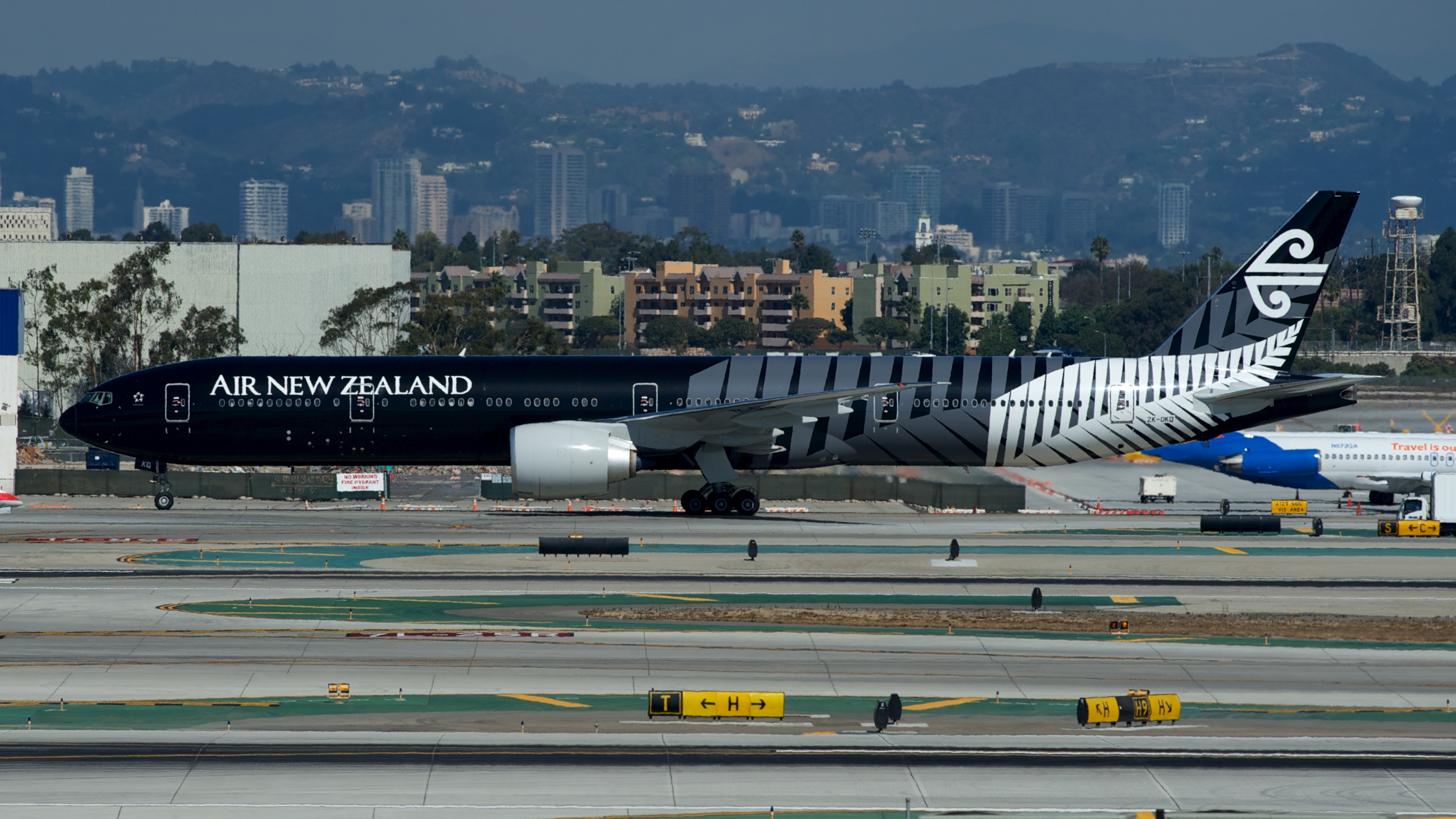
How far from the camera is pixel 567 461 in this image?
4172cm

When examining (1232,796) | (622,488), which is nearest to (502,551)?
(622,488)

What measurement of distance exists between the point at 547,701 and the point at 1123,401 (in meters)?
26.6

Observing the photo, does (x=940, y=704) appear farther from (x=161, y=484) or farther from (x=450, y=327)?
(x=450, y=327)

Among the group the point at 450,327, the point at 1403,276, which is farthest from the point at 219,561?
the point at 1403,276

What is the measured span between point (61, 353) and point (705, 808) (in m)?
98.6

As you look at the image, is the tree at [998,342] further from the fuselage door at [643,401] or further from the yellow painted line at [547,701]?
the yellow painted line at [547,701]

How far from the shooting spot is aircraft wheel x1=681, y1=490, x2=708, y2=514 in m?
45.7

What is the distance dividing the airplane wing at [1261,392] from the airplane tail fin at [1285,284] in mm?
1632

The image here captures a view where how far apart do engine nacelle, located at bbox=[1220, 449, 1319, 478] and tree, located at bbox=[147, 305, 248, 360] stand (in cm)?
6778

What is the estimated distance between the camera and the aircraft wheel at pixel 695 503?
4572 centimetres

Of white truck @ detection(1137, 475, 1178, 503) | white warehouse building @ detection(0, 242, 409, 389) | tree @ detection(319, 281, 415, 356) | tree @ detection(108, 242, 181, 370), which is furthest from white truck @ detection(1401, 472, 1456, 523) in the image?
white warehouse building @ detection(0, 242, 409, 389)

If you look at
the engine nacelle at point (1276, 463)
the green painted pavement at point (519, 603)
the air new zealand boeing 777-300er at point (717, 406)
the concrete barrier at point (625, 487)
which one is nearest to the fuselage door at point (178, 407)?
the air new zealand boeing 777-300er at point (717, 406)

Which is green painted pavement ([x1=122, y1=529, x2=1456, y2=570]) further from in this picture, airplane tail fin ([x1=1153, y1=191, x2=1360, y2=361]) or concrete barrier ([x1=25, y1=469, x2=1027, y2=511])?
concrete barrier ([x1=25, y1=469, x2=1027, y2=511])

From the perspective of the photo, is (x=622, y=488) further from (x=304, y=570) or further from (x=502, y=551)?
(x=304, y=570)
